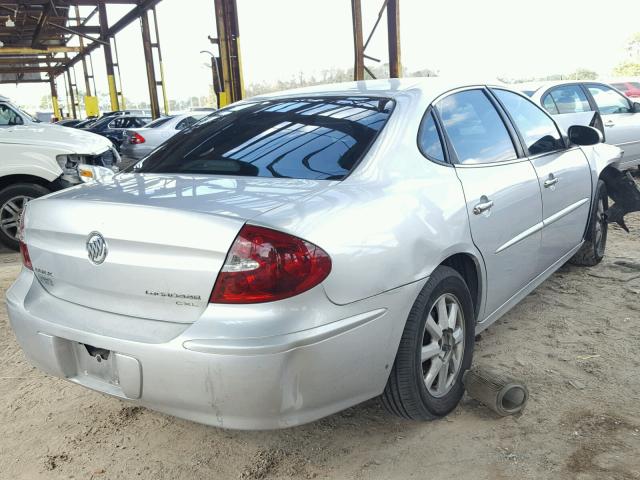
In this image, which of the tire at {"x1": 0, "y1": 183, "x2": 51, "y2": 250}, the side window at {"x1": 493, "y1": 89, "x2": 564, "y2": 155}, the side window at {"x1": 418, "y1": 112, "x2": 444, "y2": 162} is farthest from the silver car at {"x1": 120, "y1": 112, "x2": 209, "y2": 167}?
the side window at {"x1": 418, "y1": 112, "x2": 444, "y2": 162}

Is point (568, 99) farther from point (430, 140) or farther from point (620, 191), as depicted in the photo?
point (430, 140)

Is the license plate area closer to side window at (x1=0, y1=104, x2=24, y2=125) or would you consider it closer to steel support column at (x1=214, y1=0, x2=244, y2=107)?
side window at (x1=0, y1=104, x2=24, y2=125)

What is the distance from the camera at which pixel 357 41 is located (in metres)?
9.91

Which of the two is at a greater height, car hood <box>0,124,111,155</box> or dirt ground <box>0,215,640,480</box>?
car hood <box>0,124,111,155</box>

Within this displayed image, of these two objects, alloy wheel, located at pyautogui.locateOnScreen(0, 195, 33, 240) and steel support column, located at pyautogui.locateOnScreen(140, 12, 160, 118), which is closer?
alloy wheel, located at pyautogui.locateOnScreen(0, 195, 33, 240)

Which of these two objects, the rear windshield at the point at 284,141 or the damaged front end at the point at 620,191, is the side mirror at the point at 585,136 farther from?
the rear windshield at the point at 284,141

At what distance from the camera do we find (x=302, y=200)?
2.01m

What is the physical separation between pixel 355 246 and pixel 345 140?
63 cm

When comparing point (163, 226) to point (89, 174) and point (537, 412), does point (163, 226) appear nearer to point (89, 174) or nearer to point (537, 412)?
point (537, 412)

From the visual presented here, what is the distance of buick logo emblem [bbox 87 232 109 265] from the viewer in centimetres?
203

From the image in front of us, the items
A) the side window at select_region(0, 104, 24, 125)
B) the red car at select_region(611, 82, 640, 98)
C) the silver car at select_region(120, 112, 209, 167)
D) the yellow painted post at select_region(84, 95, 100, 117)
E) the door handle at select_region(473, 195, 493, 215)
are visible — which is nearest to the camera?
the door handle at select_region(473, 195, 493, 215)

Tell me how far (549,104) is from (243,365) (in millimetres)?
6793

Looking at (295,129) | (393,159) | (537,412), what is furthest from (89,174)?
(537,412)

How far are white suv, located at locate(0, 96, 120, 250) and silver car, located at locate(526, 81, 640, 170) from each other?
17.8 feet
